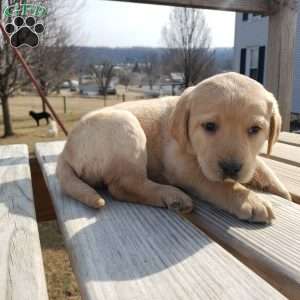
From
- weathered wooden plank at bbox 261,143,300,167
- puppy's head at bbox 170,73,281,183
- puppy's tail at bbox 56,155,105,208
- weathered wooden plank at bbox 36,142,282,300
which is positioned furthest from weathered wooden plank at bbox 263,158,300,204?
puppy's tail at bbox 56,155,105,208

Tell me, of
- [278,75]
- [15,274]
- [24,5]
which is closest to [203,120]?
[15,274]

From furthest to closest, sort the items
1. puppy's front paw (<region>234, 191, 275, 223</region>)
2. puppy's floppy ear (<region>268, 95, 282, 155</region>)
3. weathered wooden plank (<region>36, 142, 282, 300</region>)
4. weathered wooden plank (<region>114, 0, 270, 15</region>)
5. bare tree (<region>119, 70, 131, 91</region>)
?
bare tree (<region>119, 70, 131, 91</region>) < weathered wooden plank (<region>114, 0, 270, 15</region>) < puppy's floppy ear (<region>268, 95, 282, 155</region>) < puppy's front paw (<region>234, 191, 275, 223</region>) < weathered wooden plank (<region>36, 142, 282, 300</region>)

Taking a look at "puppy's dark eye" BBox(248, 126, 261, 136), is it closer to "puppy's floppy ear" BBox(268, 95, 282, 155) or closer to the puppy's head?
the puppy's head

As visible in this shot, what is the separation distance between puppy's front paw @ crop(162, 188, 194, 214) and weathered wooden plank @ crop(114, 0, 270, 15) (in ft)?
6.51

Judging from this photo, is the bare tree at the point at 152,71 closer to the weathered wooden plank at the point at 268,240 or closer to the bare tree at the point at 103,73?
the bare tree at the point at 103,73

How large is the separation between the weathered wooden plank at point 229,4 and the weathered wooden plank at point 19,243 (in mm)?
1872

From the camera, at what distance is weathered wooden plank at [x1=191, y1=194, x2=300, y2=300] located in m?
1.10

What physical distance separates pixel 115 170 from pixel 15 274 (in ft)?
2.55

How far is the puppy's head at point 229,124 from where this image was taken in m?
1.54

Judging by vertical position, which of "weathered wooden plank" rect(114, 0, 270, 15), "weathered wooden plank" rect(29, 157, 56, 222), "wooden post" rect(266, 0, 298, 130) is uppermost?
"weathered wooden plank" rect(114, 0, 270, 15)

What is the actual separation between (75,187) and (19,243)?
48 cm

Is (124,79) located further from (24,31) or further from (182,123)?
(182,123)

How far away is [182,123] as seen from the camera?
5.98 ft

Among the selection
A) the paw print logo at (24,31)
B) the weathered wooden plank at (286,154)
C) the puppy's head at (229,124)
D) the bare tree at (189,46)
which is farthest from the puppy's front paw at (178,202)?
the bare tree at (189,46)
